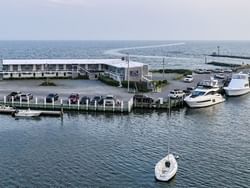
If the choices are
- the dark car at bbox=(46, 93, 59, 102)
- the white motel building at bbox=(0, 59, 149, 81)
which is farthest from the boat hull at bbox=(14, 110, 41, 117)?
the white motel building at bbox=(0, 59, 149, 81)

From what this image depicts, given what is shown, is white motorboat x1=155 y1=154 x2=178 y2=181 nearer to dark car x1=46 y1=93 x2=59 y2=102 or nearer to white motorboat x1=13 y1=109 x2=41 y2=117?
white motorboat x1=13 y1=109 x2=41 y2=117

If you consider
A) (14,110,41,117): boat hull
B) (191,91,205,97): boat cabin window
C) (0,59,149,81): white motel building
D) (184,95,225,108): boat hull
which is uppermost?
(0,59,149,81): white motel building

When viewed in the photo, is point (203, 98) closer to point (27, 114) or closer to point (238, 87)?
point (238, 87)

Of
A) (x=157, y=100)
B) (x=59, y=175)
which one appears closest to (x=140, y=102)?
(x=157, y=100)

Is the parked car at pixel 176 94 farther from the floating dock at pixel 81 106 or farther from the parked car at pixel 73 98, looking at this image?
the parked car at pixel 73 98

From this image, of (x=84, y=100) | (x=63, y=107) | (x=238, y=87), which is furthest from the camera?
(x=238, y=87)

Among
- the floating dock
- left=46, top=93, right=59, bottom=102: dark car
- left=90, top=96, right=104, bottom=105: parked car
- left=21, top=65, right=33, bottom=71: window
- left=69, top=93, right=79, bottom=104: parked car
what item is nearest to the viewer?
the floating dock

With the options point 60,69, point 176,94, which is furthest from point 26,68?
point 176,94
